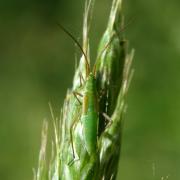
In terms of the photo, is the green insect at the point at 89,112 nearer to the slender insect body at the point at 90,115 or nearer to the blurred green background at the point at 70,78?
the slender insect body at the point at 90,115

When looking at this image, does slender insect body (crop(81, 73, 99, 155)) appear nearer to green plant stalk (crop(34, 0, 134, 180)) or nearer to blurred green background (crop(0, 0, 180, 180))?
green plant stalk (crop(34, 0, 134, 180))

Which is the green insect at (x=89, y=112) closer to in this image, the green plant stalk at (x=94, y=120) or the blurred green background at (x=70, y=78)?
the green plant stalk at (x=94, y=120)

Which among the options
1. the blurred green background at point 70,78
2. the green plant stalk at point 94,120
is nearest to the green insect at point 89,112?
the green plant stalk at point 94,120

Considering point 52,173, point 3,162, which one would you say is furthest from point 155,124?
point 52,173

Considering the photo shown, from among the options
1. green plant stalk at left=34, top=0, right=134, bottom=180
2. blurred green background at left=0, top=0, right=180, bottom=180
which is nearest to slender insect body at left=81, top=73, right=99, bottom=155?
green plant stalk at left=34, top=0, right=134, bottom=180

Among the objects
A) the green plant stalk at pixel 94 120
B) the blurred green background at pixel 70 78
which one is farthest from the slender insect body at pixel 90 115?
the blurred green background at pixel 70 78

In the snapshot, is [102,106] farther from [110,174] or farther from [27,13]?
[27,13]

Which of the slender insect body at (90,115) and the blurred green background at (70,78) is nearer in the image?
the slender insect body at (90,115)
